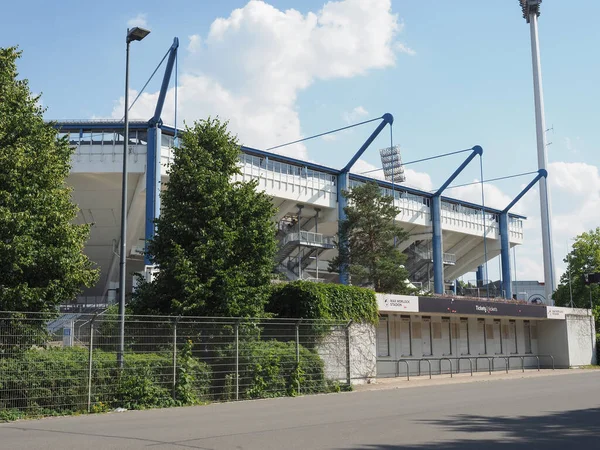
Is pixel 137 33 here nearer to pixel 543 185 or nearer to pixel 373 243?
pixel 373 243

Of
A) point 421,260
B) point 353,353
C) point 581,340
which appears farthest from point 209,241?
point 421,260

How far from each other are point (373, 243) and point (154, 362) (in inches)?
1035

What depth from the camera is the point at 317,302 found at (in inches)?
941

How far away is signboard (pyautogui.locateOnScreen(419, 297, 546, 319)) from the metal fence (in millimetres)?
8905

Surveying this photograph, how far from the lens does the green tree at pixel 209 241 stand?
20.5 meters

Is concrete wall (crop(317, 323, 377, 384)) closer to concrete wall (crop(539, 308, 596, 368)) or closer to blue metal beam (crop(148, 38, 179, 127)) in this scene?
blue metal beam (crop(148, 38, 179, 127))

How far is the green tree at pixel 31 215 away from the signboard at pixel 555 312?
28.4 metres

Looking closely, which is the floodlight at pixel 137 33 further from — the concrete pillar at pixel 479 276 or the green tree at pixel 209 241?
the concrete pillar at pixel 479 276

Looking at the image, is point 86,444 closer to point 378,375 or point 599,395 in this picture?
point 599,395

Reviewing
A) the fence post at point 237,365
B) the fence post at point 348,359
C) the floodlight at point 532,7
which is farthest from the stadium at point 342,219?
the floodlight at point 532,7

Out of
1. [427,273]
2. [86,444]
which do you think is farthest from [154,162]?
[427,273]

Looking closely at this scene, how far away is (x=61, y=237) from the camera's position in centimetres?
1712

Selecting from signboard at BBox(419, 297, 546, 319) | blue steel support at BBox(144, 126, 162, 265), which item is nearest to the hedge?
signboard at BBox(419, 297, 546, 319)

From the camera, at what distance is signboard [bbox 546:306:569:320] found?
3920 centimetres
